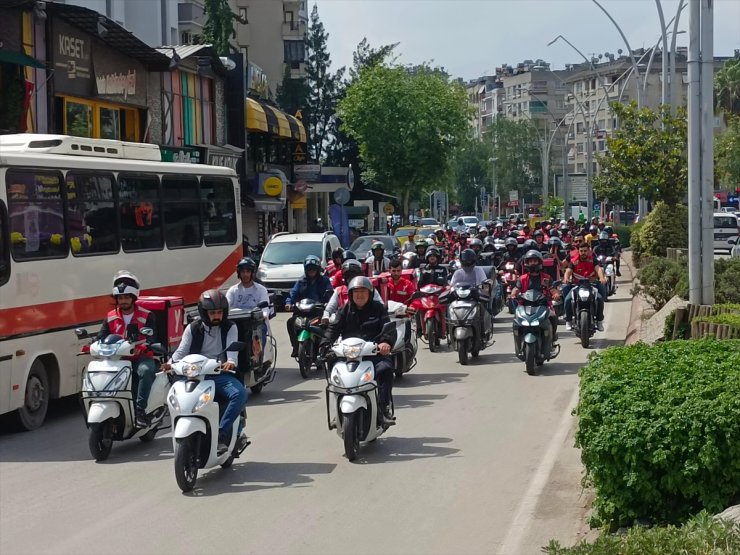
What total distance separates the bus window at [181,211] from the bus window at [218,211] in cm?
30

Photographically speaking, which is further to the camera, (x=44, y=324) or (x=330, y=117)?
(x=330, y=117)

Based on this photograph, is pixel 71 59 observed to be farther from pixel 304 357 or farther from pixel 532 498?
pixel 532 498

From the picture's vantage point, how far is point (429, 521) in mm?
8562

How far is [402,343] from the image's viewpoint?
1659 centimetres

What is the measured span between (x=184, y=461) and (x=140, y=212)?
7.76 m

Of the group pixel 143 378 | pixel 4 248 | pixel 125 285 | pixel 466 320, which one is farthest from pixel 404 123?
pixel 143 378

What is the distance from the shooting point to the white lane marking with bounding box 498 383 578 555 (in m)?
7.96

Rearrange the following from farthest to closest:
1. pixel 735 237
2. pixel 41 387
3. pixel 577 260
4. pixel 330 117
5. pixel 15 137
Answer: pixel 330 117, pixel 735 237, pixel 577 260, pixel 15 137, pixel 41 387

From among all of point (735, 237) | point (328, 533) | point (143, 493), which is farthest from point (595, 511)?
point (735, 237)

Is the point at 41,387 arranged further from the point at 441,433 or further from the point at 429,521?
the point at 429,521

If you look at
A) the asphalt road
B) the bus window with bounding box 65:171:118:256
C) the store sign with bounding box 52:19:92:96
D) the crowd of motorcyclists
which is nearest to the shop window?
the store sign with bounding box 52:19:92:96

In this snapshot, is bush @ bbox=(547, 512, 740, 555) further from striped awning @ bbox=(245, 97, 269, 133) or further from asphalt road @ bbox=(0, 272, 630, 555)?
striped awning @ bbox=(245, 97, 269, 133)

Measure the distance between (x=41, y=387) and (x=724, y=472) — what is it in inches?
339

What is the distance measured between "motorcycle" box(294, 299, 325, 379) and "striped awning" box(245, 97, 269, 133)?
99.6 ft
